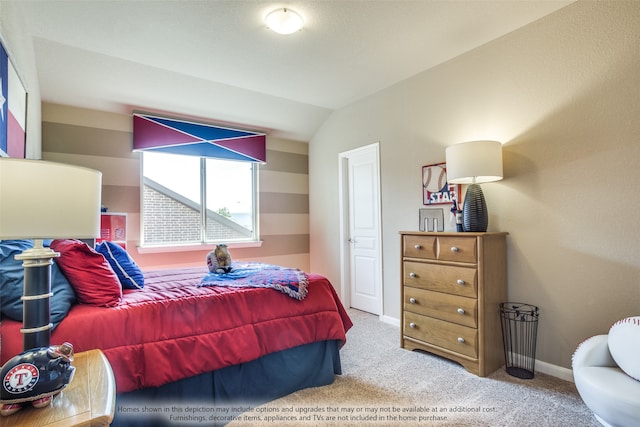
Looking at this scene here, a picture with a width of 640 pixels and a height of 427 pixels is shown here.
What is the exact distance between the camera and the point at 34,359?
3.13ft

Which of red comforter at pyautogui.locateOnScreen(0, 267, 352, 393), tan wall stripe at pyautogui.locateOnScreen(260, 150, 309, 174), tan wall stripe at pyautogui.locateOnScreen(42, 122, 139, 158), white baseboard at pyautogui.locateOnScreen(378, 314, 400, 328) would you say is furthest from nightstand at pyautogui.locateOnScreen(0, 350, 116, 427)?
tan wall stripe at pyautogui.locateOnScreen(260, 150, 309, 174)

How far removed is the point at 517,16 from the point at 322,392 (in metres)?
3.09

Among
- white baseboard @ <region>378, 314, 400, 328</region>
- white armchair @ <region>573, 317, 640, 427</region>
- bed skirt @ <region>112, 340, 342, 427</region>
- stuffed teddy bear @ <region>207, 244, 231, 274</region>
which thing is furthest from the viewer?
white baseboard @ <region>378, 314, 400, 328</region>

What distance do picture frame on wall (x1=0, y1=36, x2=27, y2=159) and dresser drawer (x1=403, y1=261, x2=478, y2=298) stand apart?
9.44ft

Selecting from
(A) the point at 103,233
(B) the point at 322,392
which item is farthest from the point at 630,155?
(A) the point at 103,233

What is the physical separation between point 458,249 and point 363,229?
169 centimetres

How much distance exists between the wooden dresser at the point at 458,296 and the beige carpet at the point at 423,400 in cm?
16

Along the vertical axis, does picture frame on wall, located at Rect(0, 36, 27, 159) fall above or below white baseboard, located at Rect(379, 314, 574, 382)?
above

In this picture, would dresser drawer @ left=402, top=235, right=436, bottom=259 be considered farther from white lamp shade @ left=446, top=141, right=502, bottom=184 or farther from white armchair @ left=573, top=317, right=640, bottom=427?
white armchair @ left=573, top=317, right=640, bottom=427

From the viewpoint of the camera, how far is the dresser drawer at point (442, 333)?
2.40 meters

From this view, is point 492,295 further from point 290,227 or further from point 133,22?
point 133,22

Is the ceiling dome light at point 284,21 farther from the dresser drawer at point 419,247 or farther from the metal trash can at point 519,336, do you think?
the metal trash can at point 519,336

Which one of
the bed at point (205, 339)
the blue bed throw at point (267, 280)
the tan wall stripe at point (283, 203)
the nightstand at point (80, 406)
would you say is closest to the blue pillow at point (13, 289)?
the bed at point (205, 339)

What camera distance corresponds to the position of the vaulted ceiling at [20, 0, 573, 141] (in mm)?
2289
